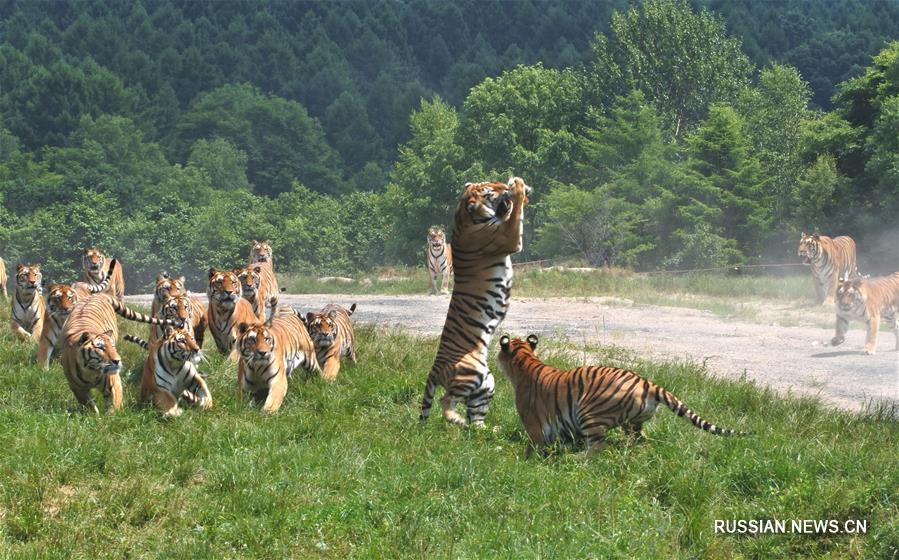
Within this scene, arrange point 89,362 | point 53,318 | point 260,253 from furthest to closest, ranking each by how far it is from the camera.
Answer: point 260,253 < point 53,318 < point 89,362

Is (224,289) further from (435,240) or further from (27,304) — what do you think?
(435,240)

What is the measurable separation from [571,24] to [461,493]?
126 meters

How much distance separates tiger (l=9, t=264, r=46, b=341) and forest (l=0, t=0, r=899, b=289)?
18.9 m

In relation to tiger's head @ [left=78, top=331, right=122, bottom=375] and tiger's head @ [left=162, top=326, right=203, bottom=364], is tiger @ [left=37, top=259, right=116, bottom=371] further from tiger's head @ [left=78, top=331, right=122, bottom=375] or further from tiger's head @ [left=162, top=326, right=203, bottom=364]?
tiger's head @ [left=162, top=326, right=203, bottom=364]

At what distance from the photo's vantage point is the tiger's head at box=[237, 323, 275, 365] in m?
8.89

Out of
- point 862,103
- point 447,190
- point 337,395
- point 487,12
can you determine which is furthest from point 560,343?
point 487,12

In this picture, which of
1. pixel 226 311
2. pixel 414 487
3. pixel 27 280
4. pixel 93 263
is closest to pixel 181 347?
pixel 414 487

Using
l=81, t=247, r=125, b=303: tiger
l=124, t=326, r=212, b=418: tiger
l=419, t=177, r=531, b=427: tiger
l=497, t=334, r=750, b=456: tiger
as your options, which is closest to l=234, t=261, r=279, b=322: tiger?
l=81, t=247, r=125, b=303: tiger

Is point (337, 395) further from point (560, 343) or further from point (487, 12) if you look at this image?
point (487, 12)

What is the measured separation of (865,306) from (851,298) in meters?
0.19

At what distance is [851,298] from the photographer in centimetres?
1369

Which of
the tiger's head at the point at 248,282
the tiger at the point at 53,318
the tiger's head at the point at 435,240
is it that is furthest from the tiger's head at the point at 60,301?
the tiger's head at the point at 435,240

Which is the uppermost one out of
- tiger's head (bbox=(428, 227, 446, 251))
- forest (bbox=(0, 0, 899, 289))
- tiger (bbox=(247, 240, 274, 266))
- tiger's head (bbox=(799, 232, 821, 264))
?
forest (bbox=(0, 0, 899, 289))

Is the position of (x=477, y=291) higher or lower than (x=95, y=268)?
higher
